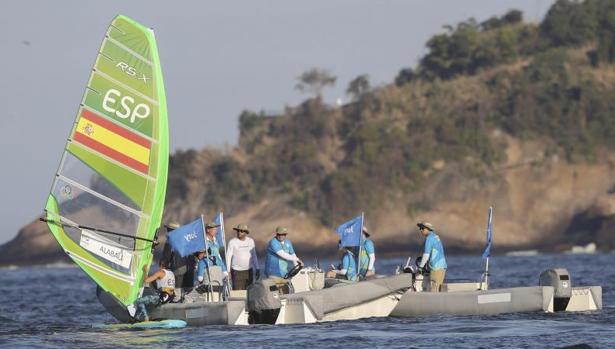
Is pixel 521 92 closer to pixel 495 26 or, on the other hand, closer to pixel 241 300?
pixel 495 26

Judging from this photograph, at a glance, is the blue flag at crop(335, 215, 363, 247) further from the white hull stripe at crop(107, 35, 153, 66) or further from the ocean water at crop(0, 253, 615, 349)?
the white hull stripe at crop(107, 35, 153, 66)

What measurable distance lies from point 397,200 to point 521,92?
14226 mm

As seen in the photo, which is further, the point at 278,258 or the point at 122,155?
the point at 278,258

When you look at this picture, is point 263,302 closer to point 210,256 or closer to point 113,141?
point 210,256

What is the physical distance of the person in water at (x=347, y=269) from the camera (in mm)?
27141

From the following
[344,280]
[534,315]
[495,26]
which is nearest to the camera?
[534,315]

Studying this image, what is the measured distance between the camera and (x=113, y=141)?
23.8 m

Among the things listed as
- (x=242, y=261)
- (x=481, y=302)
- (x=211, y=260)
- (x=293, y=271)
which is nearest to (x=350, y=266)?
(x=293, y=271)

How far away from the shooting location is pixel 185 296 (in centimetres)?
2414

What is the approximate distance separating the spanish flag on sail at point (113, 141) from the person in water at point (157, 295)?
1.89m

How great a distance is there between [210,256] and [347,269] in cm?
363

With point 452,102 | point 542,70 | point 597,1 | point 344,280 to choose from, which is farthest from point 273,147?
point 344,280

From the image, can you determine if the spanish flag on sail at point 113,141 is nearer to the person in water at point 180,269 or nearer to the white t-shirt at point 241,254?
the person in water at point 180,269

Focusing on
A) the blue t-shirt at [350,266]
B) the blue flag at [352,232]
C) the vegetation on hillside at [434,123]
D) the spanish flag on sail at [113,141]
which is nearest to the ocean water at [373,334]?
the blue t-shirt at [350,266]
